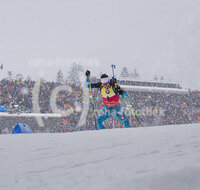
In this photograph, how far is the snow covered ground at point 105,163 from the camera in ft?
2.46

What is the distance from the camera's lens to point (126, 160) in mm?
889

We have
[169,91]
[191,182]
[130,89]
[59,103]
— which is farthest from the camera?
[169,91]

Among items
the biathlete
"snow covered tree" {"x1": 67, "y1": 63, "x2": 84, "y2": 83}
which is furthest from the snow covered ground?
"snow covered tree" {"x1": 67, "y1": 63, "x2": 84, "y2": 83}

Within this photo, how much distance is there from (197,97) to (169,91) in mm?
2507

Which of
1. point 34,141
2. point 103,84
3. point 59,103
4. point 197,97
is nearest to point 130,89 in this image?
point 197,97

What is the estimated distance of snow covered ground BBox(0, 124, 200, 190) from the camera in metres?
0.75

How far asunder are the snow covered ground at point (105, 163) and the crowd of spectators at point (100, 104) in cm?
1103

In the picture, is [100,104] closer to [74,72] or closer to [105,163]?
[105,163]

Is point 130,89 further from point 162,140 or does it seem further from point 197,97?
point 162,140

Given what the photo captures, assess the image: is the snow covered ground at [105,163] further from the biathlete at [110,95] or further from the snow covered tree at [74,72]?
the snow covered tree at [74,72]

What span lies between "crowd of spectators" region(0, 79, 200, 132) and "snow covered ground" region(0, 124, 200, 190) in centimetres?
1103

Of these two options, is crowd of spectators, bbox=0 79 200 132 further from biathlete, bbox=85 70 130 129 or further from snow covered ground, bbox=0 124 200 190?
snow covered ground, bbox=0 124 200 190

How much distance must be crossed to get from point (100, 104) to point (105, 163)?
55.3 ft

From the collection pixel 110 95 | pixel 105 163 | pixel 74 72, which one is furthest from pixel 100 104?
pixel 74 72
